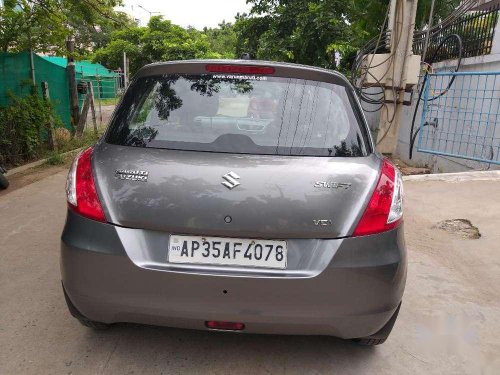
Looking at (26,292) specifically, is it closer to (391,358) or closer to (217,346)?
(217,346)

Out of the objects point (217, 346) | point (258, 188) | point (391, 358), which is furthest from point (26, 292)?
point (391, 358)

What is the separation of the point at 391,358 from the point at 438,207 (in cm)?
324

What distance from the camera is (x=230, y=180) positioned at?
216 cm

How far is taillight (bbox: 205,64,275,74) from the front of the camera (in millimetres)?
2617

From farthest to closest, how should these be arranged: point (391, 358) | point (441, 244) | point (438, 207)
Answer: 1. point (438, 207)
2. point (441, 244)
3. point (391, 358)

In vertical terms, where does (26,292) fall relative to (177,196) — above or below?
below

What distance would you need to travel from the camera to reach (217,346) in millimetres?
2602

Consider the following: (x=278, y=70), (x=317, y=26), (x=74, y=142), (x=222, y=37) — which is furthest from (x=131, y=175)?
(x=222, y=37)

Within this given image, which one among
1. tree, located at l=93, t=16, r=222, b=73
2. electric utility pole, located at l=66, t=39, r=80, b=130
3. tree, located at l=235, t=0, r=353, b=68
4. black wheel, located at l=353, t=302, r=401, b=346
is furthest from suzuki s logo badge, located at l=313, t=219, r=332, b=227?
tree, located at l=93, t=16, r=222, b=73

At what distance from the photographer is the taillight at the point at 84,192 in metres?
2.19

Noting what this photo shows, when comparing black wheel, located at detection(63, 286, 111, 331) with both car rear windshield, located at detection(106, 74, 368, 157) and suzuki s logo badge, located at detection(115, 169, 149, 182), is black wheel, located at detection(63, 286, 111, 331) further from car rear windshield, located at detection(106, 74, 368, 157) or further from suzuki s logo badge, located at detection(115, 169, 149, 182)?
car rear windshield, located at detection(106, 74, 368, 157)

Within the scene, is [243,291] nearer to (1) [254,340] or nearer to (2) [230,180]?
(2) [230,180]

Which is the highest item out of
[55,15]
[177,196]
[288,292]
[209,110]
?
[55,15]

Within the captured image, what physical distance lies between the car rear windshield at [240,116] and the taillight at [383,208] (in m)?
0.24
